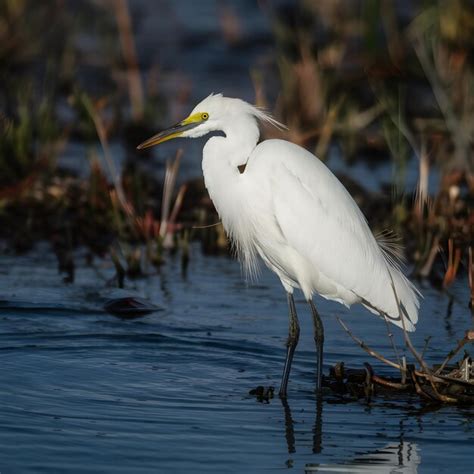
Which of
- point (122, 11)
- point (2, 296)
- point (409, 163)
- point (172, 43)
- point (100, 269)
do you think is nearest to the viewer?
point (2, 296)

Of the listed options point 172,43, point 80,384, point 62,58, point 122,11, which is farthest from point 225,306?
point 172,43

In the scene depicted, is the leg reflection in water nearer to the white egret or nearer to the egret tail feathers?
the white egret

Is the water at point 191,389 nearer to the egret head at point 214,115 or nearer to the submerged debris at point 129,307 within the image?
the submerged debris at point 129,307

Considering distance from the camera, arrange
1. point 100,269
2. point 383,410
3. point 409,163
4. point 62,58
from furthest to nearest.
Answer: point 62,58
point 409,163
point 100,269
point 383,410

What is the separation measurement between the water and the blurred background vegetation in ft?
1.83

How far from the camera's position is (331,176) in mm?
5789

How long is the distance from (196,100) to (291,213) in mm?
7327

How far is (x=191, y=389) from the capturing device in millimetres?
5375

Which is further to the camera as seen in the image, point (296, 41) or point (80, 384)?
point (296, 41)

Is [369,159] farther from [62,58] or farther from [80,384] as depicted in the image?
[80,384]

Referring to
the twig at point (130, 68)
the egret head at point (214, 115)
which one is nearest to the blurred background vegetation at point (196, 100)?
the twig at point (130, 68)

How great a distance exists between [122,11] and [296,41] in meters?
2.27

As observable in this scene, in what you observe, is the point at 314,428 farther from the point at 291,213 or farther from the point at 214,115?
the point at 214,115

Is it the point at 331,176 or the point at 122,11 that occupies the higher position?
the point at 122,11
